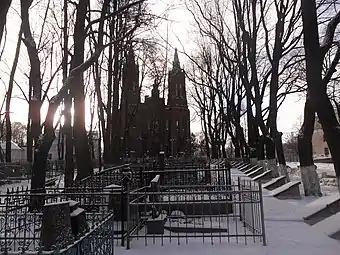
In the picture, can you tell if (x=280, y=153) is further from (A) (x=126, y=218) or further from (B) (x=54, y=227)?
(B) (x=54, y=227)

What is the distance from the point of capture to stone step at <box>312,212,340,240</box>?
26.9ft

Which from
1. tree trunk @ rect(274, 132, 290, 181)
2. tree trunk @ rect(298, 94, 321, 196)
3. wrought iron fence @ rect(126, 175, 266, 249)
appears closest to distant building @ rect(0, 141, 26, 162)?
tree trunk @ rect(274, 132, 290, 181)

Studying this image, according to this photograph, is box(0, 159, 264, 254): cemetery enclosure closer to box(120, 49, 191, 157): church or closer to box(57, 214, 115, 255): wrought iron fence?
box(57, 214, 115, 255): wrought iron fence

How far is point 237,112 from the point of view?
33.1m

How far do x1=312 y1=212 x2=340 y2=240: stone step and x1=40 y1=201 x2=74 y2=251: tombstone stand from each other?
6.11 metres

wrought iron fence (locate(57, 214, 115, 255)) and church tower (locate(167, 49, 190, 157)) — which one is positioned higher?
church tower (locate(167, 49, 190, 157))

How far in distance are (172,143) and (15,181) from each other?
3118 cm

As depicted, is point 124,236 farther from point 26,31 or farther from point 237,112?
point 237,112

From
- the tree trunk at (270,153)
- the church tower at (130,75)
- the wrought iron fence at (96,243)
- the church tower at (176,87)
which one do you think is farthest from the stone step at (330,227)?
the church tower at (176,87)

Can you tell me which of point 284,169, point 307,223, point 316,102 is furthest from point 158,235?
point 284,169

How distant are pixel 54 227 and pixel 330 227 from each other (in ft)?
21.8

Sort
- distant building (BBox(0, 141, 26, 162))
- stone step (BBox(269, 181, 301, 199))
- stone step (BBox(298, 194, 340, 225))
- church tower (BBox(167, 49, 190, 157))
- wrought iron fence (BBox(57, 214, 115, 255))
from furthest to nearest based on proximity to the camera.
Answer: church tower (BBox(167, 49, 190, 157))
distant building (BBox(0, 141, 26, 162))
stone step (BBox(269, 181, 301, 199))
stone step (BBox(298, 194, 340, 225))
wrought iron fence (BBox(57, 214, 115, 255))

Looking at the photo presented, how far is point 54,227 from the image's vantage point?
4355mm

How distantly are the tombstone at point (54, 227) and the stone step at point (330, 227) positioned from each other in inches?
241
